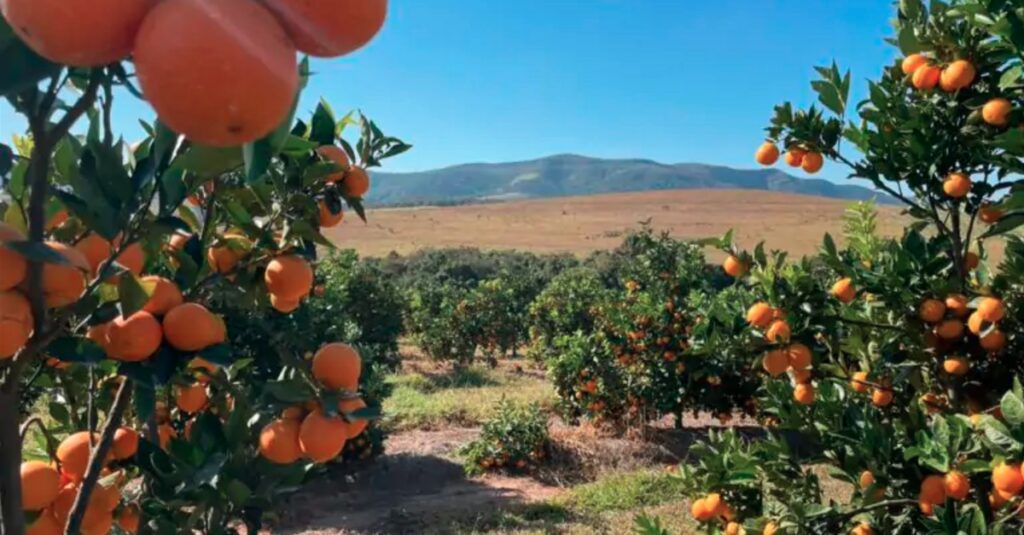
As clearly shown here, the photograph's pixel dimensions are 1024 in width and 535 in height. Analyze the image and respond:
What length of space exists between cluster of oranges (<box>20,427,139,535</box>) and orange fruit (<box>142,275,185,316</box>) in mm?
299

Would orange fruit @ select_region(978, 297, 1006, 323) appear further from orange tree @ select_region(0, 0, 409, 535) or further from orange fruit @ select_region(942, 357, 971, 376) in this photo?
orange tree @ select_region(0, 0, 409, 535)

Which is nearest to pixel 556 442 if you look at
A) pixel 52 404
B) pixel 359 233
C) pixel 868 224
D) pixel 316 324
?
pixel 316 324

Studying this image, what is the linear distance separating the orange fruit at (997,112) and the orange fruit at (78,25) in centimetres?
223

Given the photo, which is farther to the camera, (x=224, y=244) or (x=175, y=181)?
(x=224, y=244)

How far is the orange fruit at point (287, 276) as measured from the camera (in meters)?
1.27

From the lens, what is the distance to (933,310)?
2252 mm

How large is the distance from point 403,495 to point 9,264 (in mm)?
6169

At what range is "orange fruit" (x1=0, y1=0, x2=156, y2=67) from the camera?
496mm

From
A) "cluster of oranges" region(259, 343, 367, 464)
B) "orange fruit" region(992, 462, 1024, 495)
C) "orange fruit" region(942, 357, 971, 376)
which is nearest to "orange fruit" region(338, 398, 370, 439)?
"cluster of oranges" region(259, 343, 367, 464)

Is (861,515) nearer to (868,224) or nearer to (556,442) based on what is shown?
(868,224)

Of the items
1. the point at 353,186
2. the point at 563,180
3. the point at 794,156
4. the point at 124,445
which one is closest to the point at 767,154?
the point at 794,156

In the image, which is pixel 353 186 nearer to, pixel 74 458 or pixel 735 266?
pixel 74 458

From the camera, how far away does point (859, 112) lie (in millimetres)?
2541

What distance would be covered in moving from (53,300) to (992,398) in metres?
2.56
